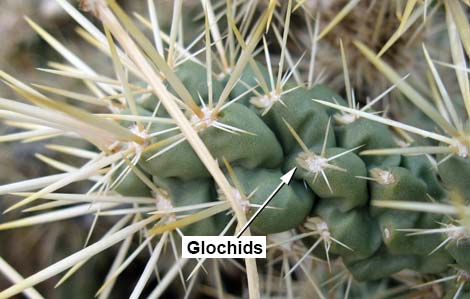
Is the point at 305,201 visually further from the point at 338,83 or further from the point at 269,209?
the point at 338,83

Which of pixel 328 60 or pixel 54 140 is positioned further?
pixel 54 140

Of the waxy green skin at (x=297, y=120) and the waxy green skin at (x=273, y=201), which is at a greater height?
the waxy green skin at (x=297, y=120)

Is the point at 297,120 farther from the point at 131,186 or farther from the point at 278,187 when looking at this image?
the point at 131,186

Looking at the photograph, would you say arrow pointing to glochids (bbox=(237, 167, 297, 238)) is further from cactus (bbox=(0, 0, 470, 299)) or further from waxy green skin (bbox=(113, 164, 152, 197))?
waxy green skin (bbox=(113, 164, 152, 197))

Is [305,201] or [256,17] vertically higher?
[256,17]

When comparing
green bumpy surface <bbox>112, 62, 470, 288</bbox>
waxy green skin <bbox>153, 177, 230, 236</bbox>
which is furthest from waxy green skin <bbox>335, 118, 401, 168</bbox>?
waxy green skin <bbox>153, 177, 230, 236</bbox>

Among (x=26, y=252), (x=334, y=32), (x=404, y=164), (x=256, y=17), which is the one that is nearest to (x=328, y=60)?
(x=334, y=32)

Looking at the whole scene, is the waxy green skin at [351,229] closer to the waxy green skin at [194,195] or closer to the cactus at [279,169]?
the cactus at [279,169]

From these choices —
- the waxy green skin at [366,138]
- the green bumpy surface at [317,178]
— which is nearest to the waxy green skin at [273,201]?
the green bumpy surface at [317,178]
